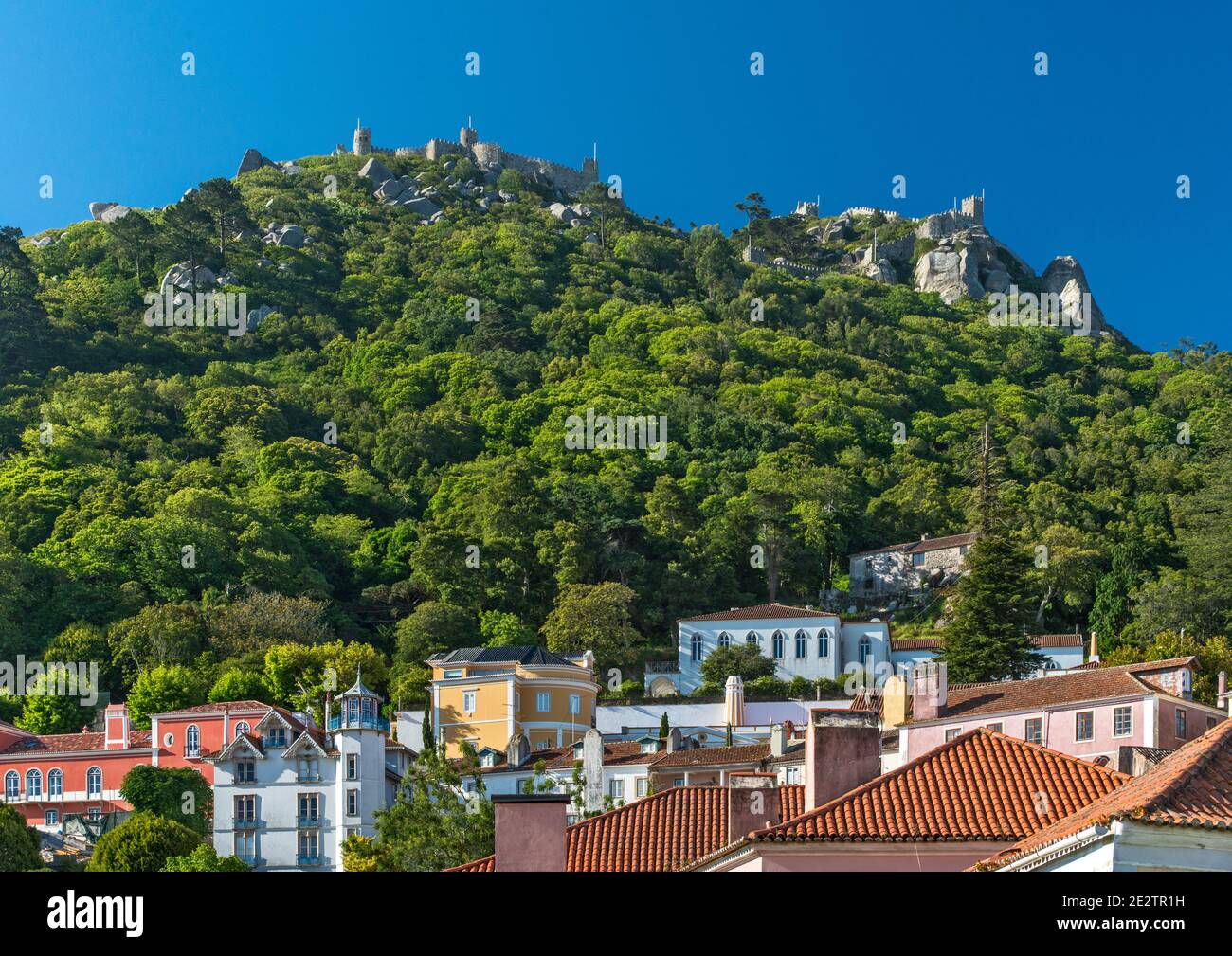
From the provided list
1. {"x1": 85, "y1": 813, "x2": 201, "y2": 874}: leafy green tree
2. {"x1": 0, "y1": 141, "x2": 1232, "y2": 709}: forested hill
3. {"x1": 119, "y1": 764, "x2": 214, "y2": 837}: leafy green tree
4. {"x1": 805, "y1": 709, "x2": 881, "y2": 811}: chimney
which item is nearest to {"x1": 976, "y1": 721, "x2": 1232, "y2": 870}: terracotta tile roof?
{"x1": 805, "y1": 709, "x2": 881, "y2": 811}: chimney

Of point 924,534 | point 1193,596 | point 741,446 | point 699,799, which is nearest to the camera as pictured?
point 699,799

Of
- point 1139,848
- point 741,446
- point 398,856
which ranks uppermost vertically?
point 741,446

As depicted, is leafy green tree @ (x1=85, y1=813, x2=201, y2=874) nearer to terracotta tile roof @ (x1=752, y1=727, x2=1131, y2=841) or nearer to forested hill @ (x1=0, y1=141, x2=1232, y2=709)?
forested hill @ (x1=0, y1=141, x2=1232, y2=709)

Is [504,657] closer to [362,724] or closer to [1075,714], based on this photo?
[362,724]

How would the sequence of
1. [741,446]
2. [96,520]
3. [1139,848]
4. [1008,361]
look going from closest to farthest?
[1139,848] < [96,520] < [741,446] < [1008,361]

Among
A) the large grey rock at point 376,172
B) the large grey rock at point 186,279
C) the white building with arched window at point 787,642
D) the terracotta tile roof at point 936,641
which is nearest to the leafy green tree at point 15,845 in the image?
the white building with arched window at point 787,642
